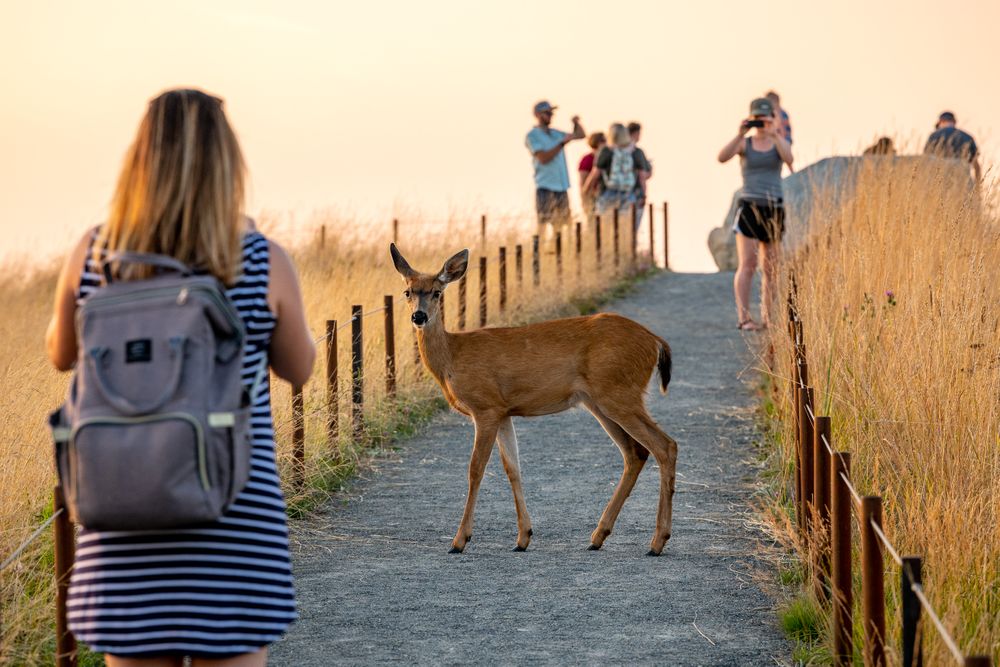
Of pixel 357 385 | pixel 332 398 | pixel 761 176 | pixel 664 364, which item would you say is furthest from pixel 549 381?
pixel 761 176

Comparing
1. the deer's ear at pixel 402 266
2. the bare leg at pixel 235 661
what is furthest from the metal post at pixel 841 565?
the deer's ear at pixel 402 266

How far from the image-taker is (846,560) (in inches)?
204

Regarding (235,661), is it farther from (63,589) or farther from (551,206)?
(551,206)

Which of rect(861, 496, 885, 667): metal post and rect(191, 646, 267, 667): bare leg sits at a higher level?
rect(191, 646, 267, 667): bare leg

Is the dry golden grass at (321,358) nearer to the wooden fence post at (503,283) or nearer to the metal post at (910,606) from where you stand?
the wooden fence post at (503,283)

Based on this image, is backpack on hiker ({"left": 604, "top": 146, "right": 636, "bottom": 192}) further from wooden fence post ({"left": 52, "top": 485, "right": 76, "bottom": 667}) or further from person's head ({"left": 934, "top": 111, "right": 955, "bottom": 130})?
wooden fence post ({"left": 52, "top": 485, "right": 76, "bottom": 667})

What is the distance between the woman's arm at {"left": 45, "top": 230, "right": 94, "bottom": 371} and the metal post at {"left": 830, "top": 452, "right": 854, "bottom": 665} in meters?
2.73

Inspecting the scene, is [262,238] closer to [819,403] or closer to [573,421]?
[819,403]

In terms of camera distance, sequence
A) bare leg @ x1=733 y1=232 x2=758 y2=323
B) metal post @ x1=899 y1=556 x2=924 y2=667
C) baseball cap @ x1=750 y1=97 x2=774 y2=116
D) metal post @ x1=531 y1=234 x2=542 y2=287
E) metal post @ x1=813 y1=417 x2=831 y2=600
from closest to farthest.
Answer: metal post @ x1=899 y1=556 x2=924 y2=667 < metal post @ x1=813 y1=417 x2=831 y2=600 < baseball cap @ x1=750 y1=97 x2=774 y2=116 < bare leg @ x1=733 y1=232 x2=758 y2=323 < metal post @ x1=531 y1=234 x2=542 y2=287

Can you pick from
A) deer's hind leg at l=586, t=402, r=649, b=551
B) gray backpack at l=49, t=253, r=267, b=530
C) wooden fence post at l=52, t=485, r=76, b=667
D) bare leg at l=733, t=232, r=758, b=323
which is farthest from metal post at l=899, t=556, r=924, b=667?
bare leg at l=733, t=232, r=758, b=323

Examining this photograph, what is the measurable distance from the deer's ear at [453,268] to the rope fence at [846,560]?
7.46 ft

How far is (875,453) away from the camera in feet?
23.2

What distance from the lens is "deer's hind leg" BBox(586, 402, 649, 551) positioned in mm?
7684

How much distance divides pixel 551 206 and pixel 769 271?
26.5ft
